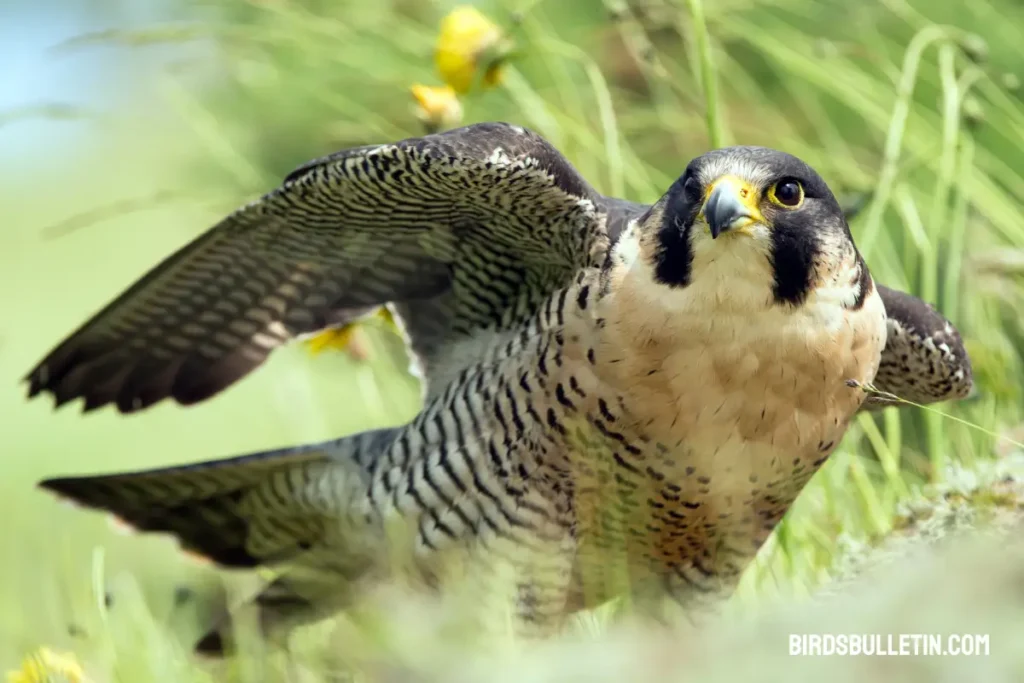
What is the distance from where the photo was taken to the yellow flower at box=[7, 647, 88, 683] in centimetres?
276

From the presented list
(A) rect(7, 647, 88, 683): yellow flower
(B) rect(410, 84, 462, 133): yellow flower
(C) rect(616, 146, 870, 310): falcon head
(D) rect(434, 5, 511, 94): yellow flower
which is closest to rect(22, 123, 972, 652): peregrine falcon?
(C) rect(616, 146, 870, 310): falcon head

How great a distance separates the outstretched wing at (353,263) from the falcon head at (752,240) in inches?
11.7

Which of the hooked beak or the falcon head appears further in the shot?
the falcon head

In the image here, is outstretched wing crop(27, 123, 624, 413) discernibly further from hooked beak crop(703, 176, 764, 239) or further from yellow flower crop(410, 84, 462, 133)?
hooked beak crop(703, 176, 764, 239)

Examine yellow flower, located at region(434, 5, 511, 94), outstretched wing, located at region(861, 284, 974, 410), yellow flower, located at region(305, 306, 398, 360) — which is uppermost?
yellow flower, located at region(434, 5, 511, 94)

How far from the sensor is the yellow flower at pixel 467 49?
4.20 meters

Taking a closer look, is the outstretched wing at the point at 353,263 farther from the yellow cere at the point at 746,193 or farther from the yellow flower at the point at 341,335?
the yellow cere at the point at 746,193

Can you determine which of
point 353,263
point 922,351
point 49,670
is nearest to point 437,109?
point 353,263

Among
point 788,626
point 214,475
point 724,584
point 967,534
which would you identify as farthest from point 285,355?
point 788,626

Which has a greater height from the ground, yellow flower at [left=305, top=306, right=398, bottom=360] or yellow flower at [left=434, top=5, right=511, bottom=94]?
yellow flower at [left=434, top=5, right=511, bottom=94]

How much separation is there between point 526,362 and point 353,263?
2.49 ft

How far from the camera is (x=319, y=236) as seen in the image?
401cm

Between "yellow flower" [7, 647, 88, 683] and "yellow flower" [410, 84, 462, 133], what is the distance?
199cm

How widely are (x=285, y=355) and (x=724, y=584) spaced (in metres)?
3.11
